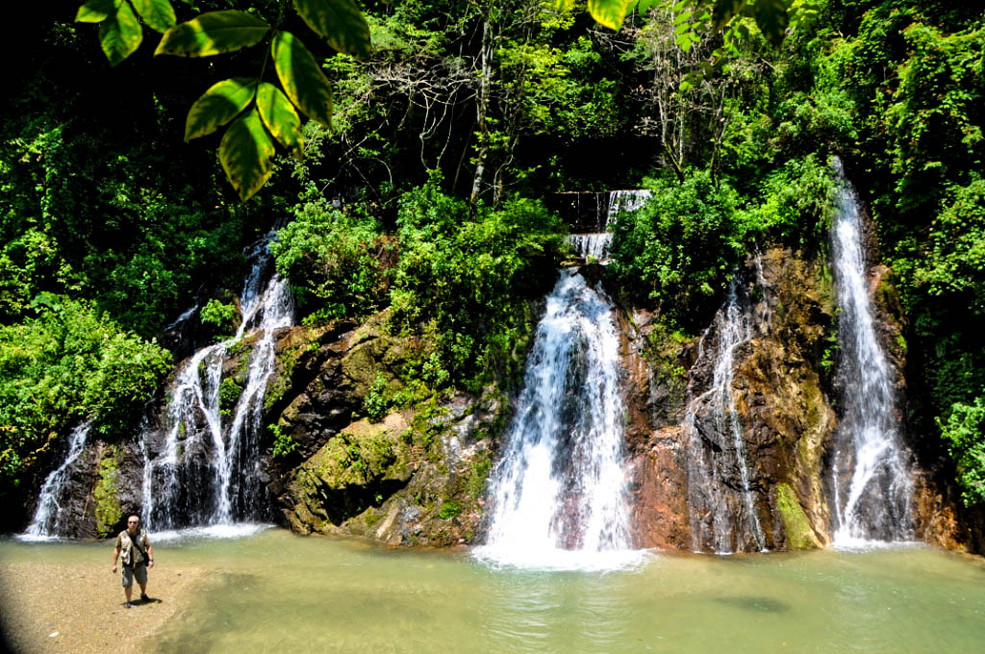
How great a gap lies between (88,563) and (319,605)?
4.27m

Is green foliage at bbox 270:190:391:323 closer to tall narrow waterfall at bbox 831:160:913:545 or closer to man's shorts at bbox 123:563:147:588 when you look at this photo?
man's shorts at bbox 123:563:147:588

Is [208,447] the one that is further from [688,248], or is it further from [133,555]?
[688,248]

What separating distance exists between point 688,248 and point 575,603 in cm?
683

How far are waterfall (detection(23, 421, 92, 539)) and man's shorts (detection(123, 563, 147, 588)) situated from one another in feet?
14.6

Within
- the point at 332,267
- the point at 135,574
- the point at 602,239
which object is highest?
the point at 602,239

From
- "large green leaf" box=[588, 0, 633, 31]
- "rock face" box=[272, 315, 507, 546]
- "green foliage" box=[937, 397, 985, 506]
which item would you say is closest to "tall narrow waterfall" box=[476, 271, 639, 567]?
"rock face" box=[272, 315, 507, 546]

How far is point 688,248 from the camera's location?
11.1 m

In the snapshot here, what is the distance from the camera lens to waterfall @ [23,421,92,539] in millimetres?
10188

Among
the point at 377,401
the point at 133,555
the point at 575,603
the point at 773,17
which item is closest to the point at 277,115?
the point at 773,17

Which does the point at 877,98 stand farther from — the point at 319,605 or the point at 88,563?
the point at 88,563

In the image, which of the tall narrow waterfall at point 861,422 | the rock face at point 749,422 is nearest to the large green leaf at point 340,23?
the rock face at point 749,422

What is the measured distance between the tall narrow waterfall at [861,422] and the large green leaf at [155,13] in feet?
36.0

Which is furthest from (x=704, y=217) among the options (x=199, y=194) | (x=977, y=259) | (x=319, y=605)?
(x=199, y=194)

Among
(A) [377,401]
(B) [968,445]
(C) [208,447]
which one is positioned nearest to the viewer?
(B) [968,445]
